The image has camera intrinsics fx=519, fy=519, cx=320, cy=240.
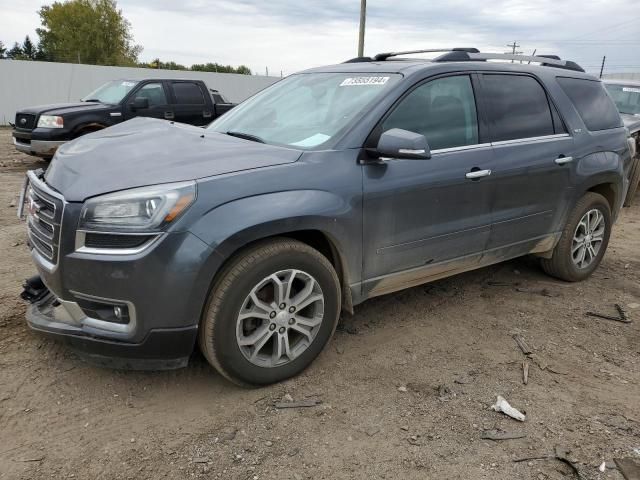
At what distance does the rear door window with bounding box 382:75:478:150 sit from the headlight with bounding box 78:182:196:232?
4.52 ft

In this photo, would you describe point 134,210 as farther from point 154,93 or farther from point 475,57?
point 154,93

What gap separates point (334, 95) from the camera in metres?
3.43

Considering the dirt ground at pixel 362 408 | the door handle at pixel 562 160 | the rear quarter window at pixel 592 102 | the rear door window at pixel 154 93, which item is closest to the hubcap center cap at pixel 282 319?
the dirt ground at pixel 362 408

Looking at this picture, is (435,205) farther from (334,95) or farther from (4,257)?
(4,257)

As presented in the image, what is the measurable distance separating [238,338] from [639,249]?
5.29 meters

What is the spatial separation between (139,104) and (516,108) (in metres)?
8.14

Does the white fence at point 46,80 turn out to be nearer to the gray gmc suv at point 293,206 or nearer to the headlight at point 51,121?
the headlight at point 51,121

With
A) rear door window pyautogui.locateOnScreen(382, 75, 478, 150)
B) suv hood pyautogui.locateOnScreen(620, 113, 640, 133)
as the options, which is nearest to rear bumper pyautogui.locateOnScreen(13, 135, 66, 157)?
rear door window pyautogui.locateOnScreen(382, 75, 478, 150)

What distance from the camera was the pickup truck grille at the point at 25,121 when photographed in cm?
957

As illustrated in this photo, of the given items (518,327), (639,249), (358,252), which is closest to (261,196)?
(358,252)

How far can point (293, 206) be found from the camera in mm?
2719

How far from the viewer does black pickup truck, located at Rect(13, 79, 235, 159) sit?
9.34 m

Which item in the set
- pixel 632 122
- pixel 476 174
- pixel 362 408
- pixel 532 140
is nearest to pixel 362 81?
pixel 476 174

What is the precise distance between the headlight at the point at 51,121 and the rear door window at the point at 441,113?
806cm
